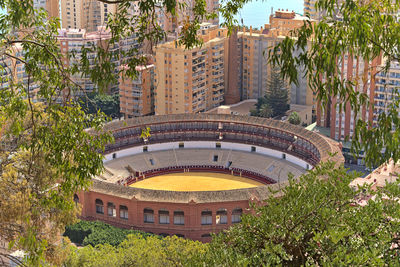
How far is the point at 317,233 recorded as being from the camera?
15.7 meters

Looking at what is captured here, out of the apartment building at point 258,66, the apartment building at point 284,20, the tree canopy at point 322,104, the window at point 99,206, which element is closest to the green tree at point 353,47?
the tree canopy at point 322,104

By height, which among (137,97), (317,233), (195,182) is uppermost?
(317,233)

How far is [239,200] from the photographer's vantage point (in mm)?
48062

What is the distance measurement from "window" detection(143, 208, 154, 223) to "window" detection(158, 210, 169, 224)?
65 cm

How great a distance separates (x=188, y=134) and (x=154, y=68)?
1215cm

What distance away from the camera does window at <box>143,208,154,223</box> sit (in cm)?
4912

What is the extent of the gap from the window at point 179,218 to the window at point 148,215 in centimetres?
182

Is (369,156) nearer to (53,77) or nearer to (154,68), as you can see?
(53,77)

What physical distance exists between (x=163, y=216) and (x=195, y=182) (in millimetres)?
14458

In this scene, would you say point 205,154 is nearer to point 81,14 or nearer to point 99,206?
point 99,206

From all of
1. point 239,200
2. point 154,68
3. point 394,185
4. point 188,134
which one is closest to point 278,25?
point 154,68

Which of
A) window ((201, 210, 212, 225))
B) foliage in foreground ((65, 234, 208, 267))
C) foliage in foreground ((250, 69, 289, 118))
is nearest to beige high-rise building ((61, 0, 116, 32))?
foliage in foreground ((250, 69, 289, 118))

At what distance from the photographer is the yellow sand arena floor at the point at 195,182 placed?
61.4 metres

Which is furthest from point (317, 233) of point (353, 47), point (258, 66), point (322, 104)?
point (258, 66)
